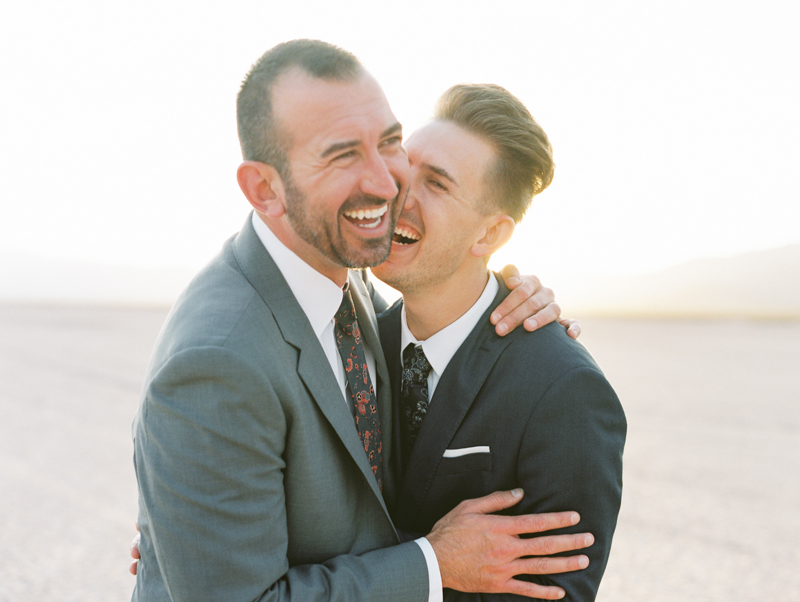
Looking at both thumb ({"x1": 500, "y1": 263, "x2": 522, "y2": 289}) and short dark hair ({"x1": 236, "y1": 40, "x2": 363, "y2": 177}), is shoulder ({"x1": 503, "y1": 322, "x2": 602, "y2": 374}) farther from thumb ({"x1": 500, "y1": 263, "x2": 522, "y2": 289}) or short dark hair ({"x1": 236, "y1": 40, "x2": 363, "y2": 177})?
short dark hair ({"x1": 236, "y1": 40, "x2": 363, "y2": 177})

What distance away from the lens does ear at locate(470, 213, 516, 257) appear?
2.63 metres

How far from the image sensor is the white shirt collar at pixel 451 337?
2490 mm

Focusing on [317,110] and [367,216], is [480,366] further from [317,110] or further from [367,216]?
[317,110]

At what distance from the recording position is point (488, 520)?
2049 millimetres

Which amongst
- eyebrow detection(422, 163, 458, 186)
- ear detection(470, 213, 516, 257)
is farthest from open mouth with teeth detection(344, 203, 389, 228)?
ear detection(470, 213, 516, 257)

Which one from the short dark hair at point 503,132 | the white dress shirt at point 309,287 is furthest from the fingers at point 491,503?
the short dark hair at point 503,132

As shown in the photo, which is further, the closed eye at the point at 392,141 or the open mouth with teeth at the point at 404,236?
the open mouth with teeth at the point at 404,236

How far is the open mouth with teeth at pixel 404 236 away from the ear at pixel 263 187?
637mm

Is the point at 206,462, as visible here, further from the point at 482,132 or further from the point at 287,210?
the point at 482,132

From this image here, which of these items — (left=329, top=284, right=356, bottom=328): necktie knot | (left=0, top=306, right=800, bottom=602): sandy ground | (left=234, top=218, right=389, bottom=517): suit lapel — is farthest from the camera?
(left=0, top=306, right=800, bottom=602): sandy ground

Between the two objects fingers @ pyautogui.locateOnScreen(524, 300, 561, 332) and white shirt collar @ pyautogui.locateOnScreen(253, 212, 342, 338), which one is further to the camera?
fingers @ pyautogui.locateOnScreen(524, 300, 561, 332)

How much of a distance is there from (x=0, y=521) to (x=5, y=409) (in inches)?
228

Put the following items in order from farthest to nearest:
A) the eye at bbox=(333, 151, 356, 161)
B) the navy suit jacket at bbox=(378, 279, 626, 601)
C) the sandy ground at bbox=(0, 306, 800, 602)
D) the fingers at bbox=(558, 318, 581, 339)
Result: 1. the sandy ground at bbox=(0, 306, 800, 602)
2. the fingers at bbox=(558, 318, 581, 339)
3. the navy suit jacket at bbox=(378, 279, 626, 601)
4. the eye at bbox=(333, 151, 356, 161)

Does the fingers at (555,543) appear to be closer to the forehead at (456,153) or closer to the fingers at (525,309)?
the fingers at (525,309)
